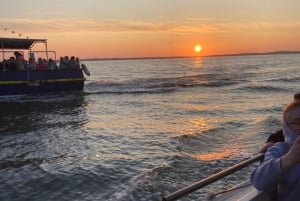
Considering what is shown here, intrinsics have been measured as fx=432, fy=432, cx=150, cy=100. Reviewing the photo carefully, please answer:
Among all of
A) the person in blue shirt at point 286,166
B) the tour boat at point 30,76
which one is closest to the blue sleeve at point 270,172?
the person in blue shirt at point 286,166

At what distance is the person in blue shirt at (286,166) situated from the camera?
98.0 inches

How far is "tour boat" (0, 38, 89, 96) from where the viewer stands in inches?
1118

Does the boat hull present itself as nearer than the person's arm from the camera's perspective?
No

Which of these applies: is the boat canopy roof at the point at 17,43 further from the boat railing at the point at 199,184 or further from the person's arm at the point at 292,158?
the person's arm at the point at 292,158

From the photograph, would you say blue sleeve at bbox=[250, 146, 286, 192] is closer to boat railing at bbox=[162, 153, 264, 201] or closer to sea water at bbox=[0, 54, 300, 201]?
boat railing at bbox=[162, 153, 264, 201]

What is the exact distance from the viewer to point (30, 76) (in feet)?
96.3

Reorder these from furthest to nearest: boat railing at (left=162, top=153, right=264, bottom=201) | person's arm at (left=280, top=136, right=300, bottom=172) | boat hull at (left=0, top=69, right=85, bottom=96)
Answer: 1. boat hull at (left=0, top=69, right=85, bottom=96)
2. boat railing at (left=162, top=153, right=264, bottom=201)
3. person's arm at (left=280, top=136, right=300, bottom=172)

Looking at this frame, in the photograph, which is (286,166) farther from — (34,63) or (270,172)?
(34,63)

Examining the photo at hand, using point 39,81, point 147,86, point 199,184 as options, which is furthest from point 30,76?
point 199,184

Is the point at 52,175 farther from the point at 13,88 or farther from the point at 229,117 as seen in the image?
the point at 13,88

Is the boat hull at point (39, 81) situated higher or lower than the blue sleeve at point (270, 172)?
lower

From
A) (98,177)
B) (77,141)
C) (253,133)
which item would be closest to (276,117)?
(253,133)

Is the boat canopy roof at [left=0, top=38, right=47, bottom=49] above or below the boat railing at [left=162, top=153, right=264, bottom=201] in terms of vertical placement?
above

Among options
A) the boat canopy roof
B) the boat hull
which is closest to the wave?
the boat hull
